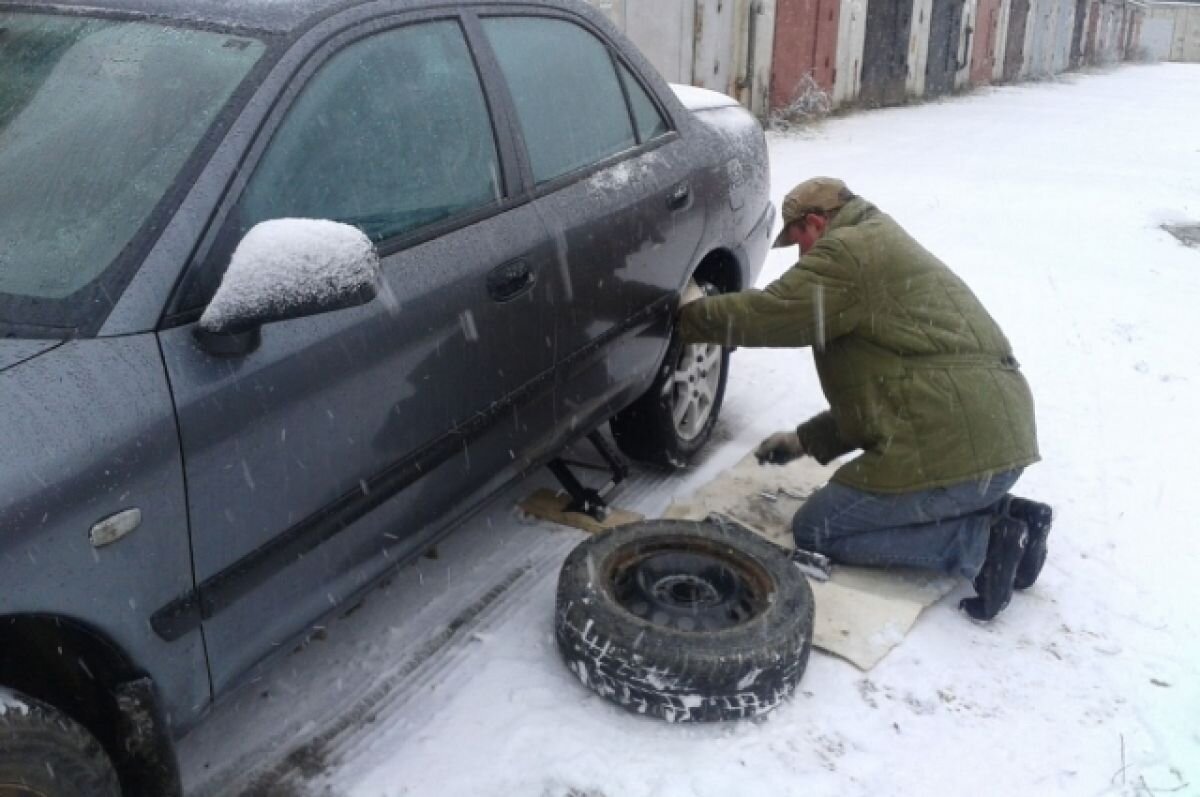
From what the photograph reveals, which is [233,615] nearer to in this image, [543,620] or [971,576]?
[543,620]

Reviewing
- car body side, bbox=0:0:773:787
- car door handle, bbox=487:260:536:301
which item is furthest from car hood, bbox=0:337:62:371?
car door handle, bbox=487:260:536:301

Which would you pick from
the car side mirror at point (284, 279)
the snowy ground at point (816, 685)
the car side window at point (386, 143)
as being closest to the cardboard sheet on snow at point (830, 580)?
the snowy ground at point (816, 685)

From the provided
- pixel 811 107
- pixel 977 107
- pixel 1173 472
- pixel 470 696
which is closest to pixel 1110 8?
pixel 977 107

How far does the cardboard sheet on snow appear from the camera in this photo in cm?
325

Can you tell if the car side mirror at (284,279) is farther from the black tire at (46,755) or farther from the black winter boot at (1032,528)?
the black winter boot at (1032,528)

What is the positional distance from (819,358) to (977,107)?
726 inches

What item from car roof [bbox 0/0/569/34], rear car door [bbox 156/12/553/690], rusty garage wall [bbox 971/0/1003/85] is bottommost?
rusty garage wall [bbox 971/0/1003/85]

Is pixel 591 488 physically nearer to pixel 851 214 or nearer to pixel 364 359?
pixel 851 214

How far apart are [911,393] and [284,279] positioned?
2.13 m

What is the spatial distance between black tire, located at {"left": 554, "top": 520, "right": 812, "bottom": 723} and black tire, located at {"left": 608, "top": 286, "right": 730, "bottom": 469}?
694mm

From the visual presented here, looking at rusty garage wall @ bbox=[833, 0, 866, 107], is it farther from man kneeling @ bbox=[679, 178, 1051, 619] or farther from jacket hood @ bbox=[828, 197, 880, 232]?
man kneeling @ bbox=[679, 178, 1051, 619]

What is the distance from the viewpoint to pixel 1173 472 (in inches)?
175

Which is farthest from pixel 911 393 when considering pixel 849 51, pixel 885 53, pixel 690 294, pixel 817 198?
pixel 885 53

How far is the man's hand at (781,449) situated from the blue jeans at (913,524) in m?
0.41
